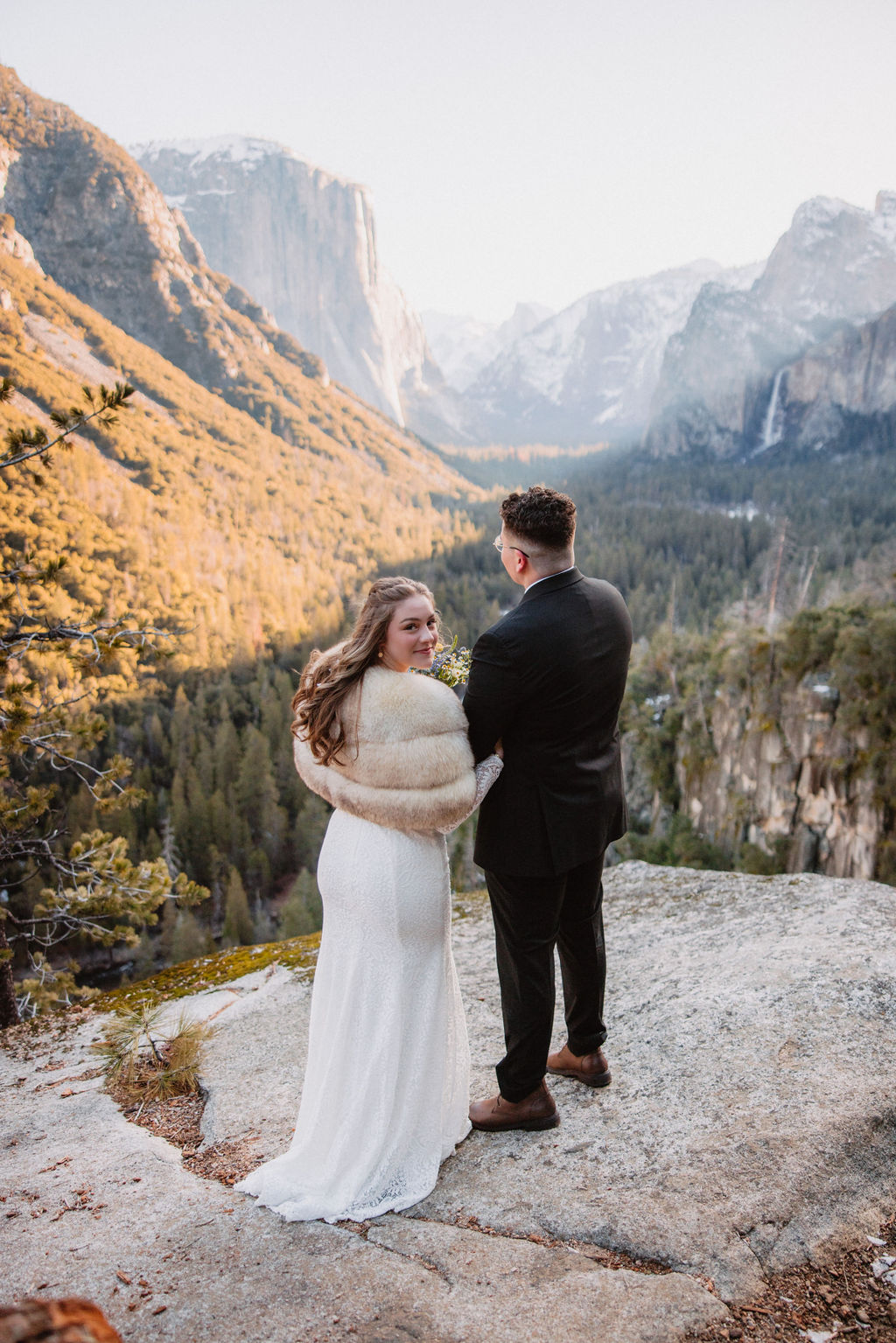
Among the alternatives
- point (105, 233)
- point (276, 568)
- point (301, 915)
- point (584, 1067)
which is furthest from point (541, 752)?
point (105, 233)

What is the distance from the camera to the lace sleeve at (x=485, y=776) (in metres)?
2.85

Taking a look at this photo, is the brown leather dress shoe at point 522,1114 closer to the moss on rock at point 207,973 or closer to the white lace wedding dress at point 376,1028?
the white lace wedding dress at point 376,1028

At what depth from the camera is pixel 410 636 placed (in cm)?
291

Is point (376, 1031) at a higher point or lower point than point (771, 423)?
lower

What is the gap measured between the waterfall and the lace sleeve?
7428 inches

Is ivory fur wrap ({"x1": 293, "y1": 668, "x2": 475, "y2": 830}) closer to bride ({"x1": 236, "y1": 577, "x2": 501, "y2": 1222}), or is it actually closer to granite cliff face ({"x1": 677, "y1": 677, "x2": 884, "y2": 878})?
bride ({"x1": 236, "y1": 577, "x2": 501, "y2": 1222})

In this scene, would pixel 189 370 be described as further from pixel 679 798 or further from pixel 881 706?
pixel 881 706

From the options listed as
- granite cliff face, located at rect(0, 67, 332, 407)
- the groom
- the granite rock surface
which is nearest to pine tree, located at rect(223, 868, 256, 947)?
the granite rock surface

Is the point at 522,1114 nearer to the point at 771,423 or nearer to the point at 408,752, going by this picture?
the point at 408,752

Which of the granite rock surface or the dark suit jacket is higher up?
the dark suit jacket

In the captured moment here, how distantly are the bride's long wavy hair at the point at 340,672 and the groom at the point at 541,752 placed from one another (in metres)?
0.39

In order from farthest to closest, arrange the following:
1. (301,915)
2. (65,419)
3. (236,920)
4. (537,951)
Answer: (236,920)
(301,915)
(65,419)
(537,951)

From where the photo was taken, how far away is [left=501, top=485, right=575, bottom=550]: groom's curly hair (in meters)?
2.85

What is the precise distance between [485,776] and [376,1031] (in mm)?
1143
